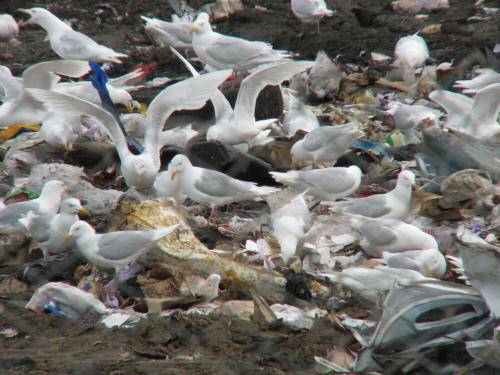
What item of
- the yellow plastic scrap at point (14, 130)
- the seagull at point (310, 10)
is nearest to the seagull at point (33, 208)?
the yellow plastic scrap at point (14, 130)

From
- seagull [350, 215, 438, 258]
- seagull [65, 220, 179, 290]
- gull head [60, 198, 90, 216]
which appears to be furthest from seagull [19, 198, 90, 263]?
seagull [350, 215, 438, 258]

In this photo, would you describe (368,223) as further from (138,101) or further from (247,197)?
(138,101)

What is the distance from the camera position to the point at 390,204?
3.19 m

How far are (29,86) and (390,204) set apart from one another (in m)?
2.78

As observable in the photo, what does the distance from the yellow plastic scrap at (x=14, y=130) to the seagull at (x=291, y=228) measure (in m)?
2.45

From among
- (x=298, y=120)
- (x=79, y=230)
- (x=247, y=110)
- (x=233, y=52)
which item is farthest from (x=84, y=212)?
(x=233, y=52)

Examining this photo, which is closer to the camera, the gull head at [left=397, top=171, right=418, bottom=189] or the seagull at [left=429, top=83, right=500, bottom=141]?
the gull head at [left=397, top=171, right=418, bottom=189]

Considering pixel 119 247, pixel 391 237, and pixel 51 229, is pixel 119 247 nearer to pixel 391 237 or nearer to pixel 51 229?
pixel 51 229

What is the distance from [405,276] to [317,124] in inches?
89.2

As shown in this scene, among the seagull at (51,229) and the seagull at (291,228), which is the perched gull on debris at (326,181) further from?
the seagull at (51,229)

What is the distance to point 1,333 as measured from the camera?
6.95 feet

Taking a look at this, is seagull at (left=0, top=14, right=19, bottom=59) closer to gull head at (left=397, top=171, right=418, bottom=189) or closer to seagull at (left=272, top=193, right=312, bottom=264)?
seagull at (left=272, top=193, right=312, bottom=264)

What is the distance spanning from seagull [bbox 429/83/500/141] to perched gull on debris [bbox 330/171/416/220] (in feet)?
3.68

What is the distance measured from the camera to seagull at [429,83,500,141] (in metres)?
4.00
